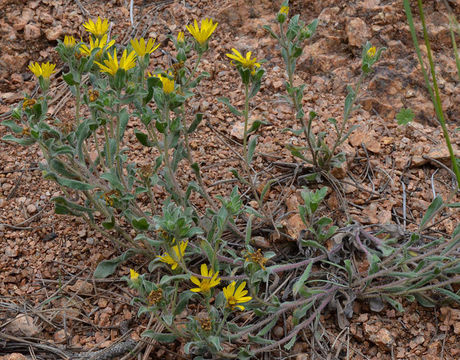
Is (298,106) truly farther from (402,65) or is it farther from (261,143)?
(402,65)

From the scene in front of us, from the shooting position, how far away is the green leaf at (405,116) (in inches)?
134

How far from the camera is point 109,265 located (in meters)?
2.63

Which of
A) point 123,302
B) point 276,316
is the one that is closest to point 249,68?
point 276,316

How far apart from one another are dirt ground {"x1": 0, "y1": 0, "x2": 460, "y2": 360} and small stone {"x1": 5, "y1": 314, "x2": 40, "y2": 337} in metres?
0.02

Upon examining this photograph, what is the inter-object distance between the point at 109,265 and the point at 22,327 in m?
0.51

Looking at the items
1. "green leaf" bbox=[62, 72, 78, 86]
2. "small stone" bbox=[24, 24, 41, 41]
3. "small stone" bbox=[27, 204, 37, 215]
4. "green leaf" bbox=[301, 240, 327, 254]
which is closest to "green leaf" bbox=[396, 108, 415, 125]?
"green leaf" bbox=[301, 240, 327, 254]

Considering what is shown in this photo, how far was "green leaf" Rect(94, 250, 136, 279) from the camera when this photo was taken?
2.60 meters

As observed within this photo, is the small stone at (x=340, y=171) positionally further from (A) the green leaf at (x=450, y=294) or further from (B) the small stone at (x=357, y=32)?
(B) the small stone at (x=357, y=32)

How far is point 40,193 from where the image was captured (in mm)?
3158

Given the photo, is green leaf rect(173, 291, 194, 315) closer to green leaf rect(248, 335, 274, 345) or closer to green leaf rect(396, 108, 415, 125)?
green leaf rect(248, 335, 274, 345)

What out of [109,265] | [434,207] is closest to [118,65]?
[109,265]

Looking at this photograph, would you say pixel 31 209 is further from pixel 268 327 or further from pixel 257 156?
pixel 268 327

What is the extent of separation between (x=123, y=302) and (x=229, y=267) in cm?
60

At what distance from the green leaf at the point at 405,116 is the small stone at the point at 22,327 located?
2.59m
